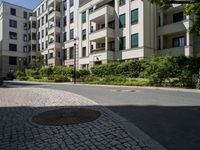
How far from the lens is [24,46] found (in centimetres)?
6375

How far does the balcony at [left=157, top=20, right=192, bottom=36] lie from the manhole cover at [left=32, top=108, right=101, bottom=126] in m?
23.5

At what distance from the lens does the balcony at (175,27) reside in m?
27.2

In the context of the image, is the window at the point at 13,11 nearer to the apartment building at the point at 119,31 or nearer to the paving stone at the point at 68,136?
the apartment building at the point at 119,31

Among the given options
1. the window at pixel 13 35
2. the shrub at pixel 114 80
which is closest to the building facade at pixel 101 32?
the window at pixel 13 35

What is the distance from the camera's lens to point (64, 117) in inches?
300

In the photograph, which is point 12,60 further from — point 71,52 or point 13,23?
point 71,52

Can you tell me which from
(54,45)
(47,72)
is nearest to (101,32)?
(47,72)

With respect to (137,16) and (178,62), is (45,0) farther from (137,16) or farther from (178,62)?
(178,62)

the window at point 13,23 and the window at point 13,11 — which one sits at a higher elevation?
the window at point 13,11

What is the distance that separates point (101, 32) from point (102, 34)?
1.53ft

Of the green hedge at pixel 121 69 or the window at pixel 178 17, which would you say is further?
the window at pixel 178 17

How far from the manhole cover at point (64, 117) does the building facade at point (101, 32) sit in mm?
12413

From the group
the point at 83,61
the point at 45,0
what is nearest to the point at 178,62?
the point at 83,61

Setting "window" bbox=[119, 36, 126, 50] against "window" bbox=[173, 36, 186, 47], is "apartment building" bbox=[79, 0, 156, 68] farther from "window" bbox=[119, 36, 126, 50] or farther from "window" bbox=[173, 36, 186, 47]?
"window" bbox=[173, 36, 186, 47]
